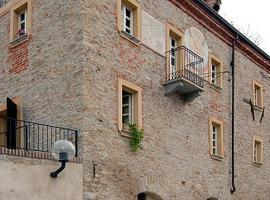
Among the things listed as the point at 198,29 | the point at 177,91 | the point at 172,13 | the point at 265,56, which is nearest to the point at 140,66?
the point at 177,91

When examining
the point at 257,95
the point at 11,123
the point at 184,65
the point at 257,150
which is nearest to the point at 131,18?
the point at 184,65

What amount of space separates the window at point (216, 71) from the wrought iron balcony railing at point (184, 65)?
6.14 feet

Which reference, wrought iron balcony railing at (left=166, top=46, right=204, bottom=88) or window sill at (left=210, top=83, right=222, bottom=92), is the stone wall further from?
wrought iron balcony railing at (left=166, top=46, right=204, bottom=88)

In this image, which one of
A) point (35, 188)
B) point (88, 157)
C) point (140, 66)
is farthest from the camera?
point (140, 66)

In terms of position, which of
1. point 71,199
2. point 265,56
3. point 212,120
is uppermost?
point 265,56

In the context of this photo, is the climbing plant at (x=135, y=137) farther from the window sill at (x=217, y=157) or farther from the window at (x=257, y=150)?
the window at (x=257, y=150)

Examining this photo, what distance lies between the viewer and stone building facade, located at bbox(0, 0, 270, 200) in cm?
1478

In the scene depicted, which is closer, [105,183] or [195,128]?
[105,183]

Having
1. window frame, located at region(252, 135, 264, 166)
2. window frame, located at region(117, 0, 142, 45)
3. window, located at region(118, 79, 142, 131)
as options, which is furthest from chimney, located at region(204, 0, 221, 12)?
window, located at region(118, 79, 142, 131)

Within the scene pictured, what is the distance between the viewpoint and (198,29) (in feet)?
69.3

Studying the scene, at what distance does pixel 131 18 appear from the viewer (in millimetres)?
17625

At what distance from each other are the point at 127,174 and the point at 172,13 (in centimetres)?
655

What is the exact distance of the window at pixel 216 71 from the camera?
21922 millimetres

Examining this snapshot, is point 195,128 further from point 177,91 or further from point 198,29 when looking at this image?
point 198,29
